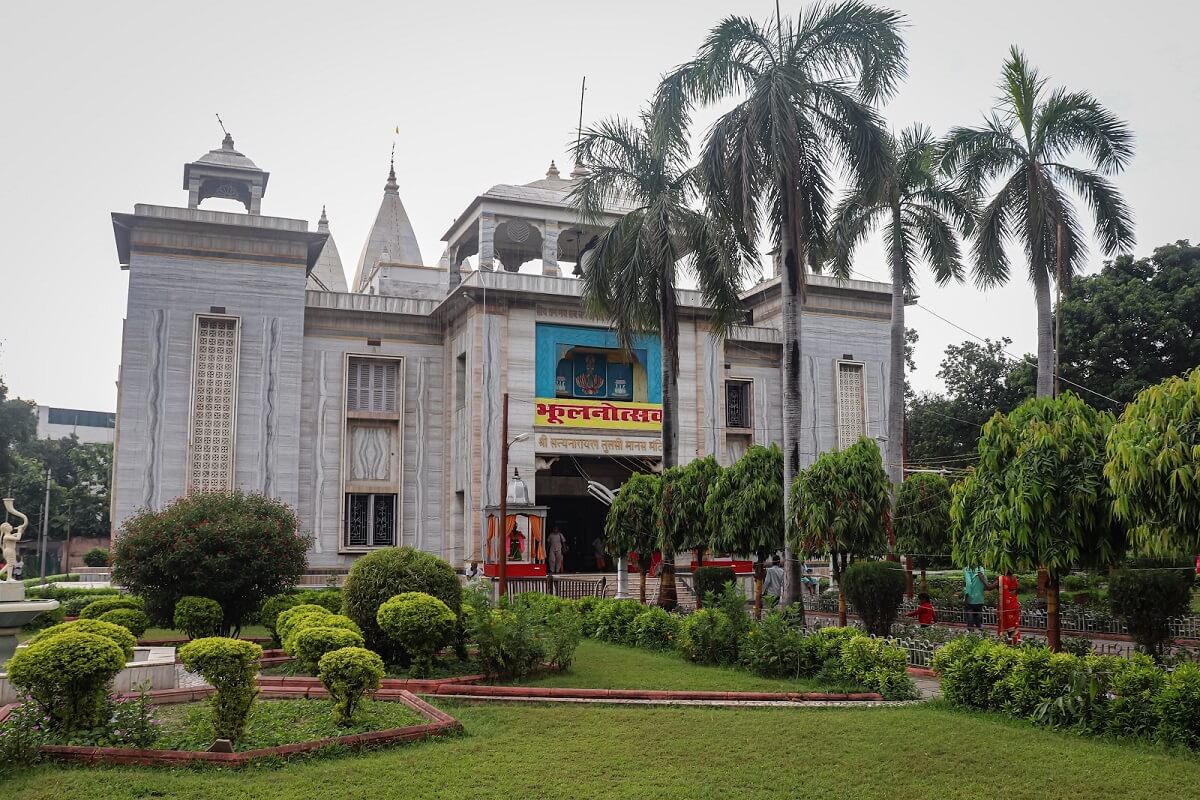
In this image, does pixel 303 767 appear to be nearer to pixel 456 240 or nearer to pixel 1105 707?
pixel 1105 707

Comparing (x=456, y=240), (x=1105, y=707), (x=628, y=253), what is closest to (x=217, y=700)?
(x=1105, y=707)

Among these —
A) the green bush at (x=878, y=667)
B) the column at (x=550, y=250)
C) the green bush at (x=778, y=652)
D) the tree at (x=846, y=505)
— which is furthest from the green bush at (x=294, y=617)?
the column at (x=550, y=250)

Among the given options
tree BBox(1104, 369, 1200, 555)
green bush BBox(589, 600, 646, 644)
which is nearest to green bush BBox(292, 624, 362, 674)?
green bush BBox(589, 600, 646, 644)

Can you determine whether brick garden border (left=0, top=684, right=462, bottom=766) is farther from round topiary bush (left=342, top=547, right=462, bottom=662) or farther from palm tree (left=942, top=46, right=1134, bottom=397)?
palm tree (left=942, top=46, right=1134, bottom=397)

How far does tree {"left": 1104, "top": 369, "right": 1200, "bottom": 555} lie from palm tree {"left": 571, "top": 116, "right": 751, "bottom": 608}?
518 inches

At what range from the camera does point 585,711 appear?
10969 millimetres

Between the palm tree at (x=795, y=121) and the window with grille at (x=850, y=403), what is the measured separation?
711 inches

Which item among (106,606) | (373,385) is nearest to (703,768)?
(106,606)

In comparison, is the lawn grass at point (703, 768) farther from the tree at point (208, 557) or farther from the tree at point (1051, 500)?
the tree at point (208, 557)

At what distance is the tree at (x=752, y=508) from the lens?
1922 centimetres

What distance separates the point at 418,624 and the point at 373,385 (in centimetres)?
2195

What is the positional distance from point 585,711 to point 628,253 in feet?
46.4

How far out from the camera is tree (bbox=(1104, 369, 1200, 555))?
908 centimetres

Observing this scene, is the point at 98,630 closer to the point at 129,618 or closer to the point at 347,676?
the point at 347,676
